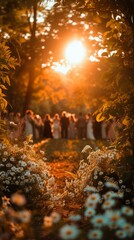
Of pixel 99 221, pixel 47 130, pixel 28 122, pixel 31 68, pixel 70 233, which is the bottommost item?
pixel 47 130

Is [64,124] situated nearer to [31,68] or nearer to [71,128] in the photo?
[71,128]

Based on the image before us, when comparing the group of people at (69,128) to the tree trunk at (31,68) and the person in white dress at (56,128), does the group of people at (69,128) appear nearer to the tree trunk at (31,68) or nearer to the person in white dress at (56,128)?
the person in white dress at (56,128)

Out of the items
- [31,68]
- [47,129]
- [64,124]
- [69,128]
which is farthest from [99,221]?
[69,128]

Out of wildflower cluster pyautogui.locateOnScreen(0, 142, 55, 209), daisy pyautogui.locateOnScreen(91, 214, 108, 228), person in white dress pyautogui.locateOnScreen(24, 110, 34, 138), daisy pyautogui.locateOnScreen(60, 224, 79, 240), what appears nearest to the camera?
daisy pyautogui.locateOnScreen(60, 224, 79, 240)

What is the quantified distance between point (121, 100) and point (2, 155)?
2272mm

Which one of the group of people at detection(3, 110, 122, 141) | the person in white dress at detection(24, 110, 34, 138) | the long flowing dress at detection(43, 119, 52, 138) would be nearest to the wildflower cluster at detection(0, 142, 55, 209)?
the person in white dress at detection(24, 110, 34, 138)

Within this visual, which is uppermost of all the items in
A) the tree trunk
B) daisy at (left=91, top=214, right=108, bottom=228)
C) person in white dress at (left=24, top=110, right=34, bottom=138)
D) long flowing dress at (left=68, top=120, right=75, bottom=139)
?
daisy at (left=91, top=214, right=108, bottom=228)

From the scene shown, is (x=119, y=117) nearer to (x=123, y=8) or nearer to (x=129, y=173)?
(x=129, y=173)

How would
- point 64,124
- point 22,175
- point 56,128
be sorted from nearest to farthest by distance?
point 22,175, point 64,124, point 56,128

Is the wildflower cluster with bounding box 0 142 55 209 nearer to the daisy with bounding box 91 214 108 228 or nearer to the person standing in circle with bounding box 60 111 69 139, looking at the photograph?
the daisy with bounding box 91 214 108 228

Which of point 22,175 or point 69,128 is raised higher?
point 22,175

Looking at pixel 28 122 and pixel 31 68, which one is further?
pixel 31 68

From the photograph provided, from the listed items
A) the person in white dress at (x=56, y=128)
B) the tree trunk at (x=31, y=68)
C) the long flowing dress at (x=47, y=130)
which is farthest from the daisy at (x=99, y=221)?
the person in white dress at (x=56, y=128)

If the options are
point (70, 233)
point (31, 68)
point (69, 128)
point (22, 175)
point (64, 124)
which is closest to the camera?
point (70, 233)
